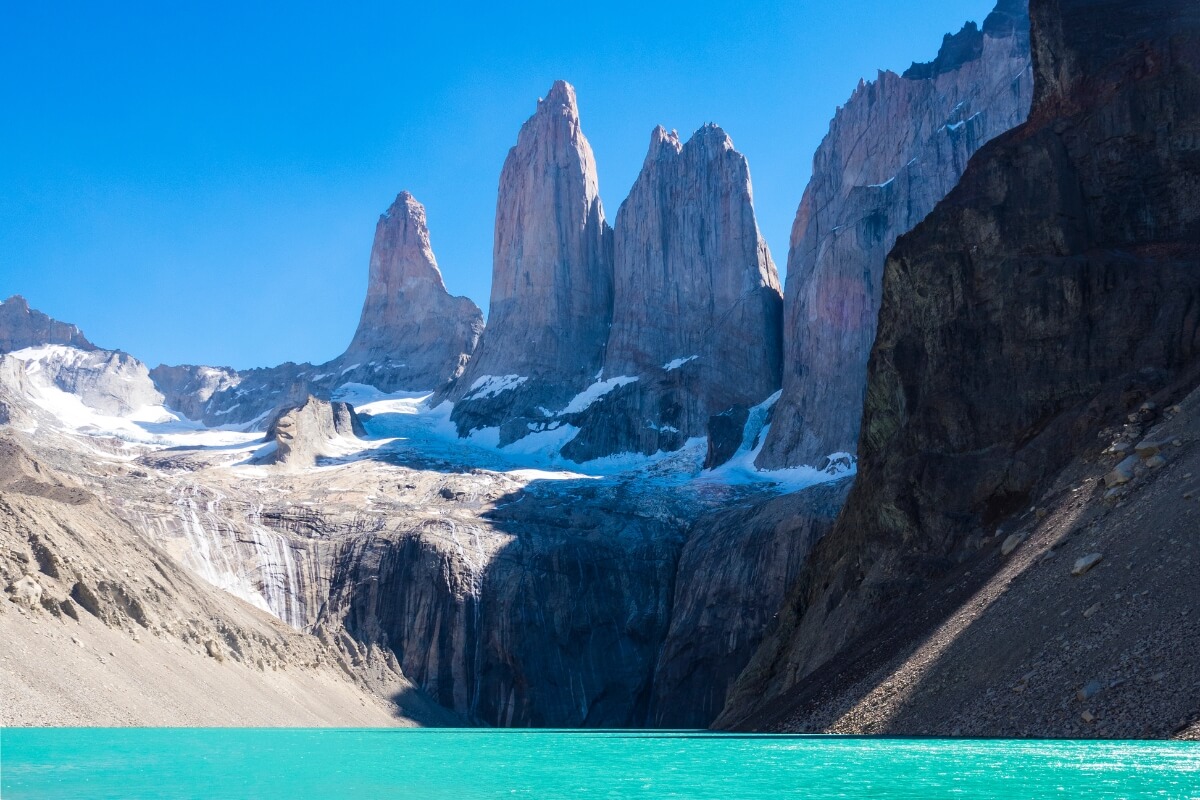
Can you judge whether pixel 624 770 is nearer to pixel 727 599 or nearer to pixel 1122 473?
pixel 1122 473

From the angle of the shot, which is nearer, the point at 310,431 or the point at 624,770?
the point at 624,770

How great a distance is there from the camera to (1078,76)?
6569cm

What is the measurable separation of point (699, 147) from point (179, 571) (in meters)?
103

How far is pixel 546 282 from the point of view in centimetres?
17612

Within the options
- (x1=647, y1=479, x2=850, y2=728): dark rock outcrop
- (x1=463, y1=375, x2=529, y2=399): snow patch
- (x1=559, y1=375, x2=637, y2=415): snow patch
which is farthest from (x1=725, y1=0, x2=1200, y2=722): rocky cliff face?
(x1=463, y1=375, x2=529, y2=399): snow patch

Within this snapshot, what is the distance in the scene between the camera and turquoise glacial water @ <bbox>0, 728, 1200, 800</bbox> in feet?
→ 83.9

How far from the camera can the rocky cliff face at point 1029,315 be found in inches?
2202

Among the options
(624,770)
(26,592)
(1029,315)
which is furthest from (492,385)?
(624,770)

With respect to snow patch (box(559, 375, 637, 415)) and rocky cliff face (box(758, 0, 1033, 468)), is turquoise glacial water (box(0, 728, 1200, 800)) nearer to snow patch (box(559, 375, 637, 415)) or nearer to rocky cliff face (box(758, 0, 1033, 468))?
rocky cliff face (box(758, 0, 1033, 468))

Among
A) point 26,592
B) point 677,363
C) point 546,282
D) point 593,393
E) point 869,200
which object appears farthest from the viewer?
point 546,282

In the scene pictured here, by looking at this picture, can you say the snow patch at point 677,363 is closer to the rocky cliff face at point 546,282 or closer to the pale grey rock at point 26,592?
the rocky cliff face at point 546,282

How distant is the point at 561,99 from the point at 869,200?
2513 inches

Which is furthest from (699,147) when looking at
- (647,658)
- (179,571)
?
(179,571)

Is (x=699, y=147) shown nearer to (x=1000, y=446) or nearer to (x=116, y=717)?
(x=1000, y=446)
